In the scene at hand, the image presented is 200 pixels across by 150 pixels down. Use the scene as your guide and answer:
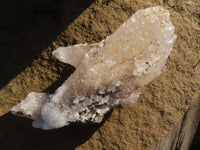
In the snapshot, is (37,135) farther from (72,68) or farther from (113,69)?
(113,69)

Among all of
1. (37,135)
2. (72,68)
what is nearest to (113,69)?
(72,68)

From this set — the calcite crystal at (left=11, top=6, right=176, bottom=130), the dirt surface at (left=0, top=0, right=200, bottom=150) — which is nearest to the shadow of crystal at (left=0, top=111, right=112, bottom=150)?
the dirt surface at (left=0, top=0, right=200, bottom=150)

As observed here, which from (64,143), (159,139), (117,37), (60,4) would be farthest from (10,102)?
(159,139)

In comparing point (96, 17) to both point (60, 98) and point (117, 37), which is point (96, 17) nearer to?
point (117, 37)

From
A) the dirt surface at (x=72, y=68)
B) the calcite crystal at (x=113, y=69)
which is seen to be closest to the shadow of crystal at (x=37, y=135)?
the dirt surface at (x=72, y=68)

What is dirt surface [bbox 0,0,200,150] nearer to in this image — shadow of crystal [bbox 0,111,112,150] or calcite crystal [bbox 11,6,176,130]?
shadow of crystal [bbox 0,111,112,150]

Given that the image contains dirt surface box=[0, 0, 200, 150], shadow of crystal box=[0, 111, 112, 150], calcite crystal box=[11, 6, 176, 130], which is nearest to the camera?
calcite crystal box=[11, 6, 176, 130]
